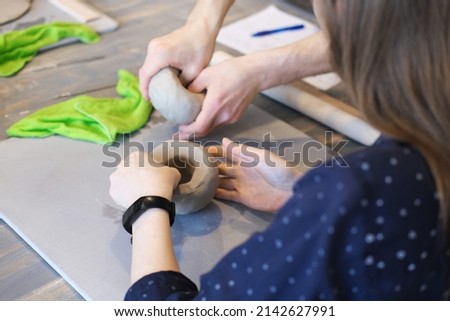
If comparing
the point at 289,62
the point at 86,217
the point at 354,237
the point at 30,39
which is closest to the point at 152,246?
the point at 86,217

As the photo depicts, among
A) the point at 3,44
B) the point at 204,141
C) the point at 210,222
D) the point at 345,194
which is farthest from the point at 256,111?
the point at 345,194

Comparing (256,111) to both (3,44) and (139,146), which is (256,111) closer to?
(139,146)

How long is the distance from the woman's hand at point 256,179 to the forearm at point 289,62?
0.56 ft

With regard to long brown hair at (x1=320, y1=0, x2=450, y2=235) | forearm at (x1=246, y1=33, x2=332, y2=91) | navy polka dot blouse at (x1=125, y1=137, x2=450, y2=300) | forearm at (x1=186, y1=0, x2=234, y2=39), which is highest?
long brown hair at (x1=320, y1=0, x2=450, y2=235)

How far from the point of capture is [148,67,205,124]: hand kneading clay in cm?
94

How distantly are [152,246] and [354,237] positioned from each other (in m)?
0.28

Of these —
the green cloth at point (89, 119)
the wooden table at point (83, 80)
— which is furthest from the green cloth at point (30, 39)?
the green cloth at point (89, 119)

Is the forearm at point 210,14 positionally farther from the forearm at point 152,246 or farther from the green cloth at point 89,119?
the forearm at point 152,246

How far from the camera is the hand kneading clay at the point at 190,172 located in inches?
32.5

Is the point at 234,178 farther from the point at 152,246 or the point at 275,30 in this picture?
the point at 275,30

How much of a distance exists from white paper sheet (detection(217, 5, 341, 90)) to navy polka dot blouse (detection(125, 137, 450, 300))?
684 mm

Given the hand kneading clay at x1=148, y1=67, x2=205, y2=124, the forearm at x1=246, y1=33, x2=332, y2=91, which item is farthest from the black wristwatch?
the forearm at x1=246, y1=33, x2=332, y2=91

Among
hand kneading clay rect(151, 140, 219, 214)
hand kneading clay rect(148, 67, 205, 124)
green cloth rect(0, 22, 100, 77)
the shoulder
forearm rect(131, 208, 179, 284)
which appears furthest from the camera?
green cloth rect(0, 22, 100, 77)

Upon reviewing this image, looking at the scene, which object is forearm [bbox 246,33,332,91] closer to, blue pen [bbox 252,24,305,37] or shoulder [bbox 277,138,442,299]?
blue pen [bbox 252,24,305,37]
